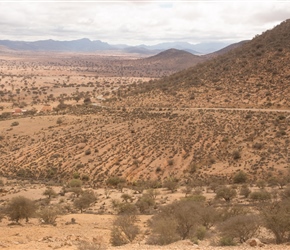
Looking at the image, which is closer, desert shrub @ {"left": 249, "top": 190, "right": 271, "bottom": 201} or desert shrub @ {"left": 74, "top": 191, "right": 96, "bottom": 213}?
desert shrub @ {"left": 249, "top": 190, "right": 271, "bottom": 201}

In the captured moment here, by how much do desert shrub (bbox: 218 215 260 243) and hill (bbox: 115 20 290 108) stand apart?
4115 centimetres

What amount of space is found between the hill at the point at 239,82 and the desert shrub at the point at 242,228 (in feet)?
135

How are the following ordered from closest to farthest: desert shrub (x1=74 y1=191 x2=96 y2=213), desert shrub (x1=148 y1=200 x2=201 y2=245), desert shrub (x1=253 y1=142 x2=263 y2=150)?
desert shrub (x1=148 y1=200 x2=201 y2=245) < desert shrub (x1=74 y1=191 x2=96 y2=213) < desert shrub (x1=253 y1=142 x2=263 y2=150)

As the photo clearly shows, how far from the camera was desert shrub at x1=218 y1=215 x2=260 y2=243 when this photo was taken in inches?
599

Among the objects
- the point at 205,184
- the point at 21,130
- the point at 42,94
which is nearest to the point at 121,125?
the point at 21,130

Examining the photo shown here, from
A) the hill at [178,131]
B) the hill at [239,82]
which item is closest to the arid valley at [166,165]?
the hill at [178,131]

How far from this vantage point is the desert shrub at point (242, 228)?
1520cm

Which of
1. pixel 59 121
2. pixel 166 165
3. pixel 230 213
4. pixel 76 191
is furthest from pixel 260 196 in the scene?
pixel 59 121

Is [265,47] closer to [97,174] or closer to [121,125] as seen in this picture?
[121,125]

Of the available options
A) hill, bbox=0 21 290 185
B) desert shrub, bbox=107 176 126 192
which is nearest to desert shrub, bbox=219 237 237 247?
hill, bbox=0 21 290 185

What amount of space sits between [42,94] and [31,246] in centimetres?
9899

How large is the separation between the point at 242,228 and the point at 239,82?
53.5m

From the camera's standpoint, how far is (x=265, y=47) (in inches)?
2948

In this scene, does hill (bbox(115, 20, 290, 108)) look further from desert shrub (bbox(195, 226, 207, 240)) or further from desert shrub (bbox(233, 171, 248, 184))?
desert shrub (bbox(195, 226, 207, 240))
